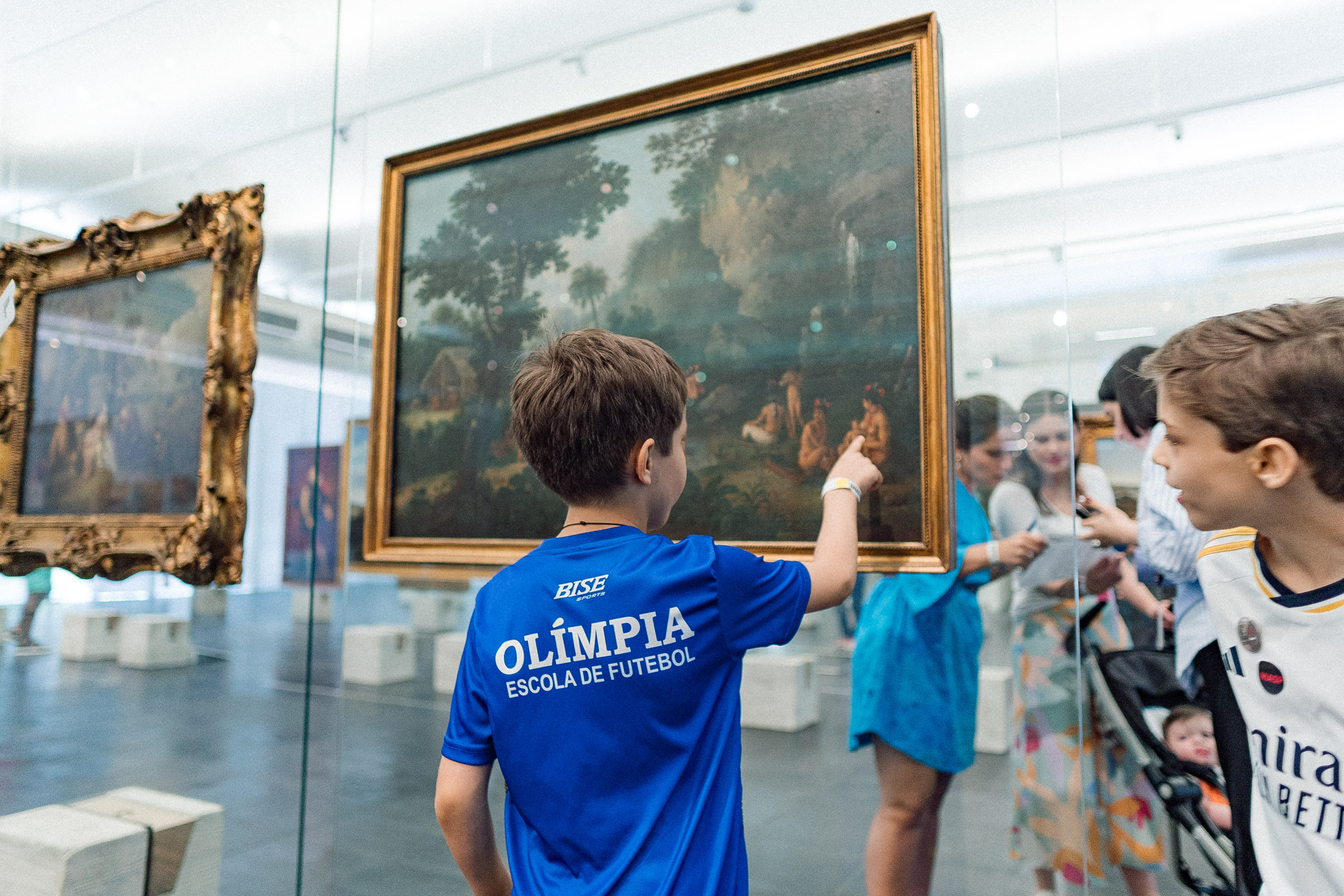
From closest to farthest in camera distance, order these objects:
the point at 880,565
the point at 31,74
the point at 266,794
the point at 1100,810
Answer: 1. the point at 880,565
2. the point at 1100,810
3. the point at 266,794
4. the point at 31,74

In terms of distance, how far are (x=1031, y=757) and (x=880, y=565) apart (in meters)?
1.15

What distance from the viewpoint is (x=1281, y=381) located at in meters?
1.36

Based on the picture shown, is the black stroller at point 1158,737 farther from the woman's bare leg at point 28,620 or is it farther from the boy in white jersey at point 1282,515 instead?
the woman's bare leg at point 28,620

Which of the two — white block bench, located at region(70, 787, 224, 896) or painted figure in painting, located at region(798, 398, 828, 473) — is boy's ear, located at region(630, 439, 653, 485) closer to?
painted figure in painting, located at region(798, 398, 828, 473)

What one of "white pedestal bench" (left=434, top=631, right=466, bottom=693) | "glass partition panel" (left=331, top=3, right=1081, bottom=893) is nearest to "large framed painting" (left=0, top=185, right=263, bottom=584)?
"glass partition panel" (left=331, top=3, right=1081, bottom=893)

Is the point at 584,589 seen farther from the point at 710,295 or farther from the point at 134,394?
the point at 134,394

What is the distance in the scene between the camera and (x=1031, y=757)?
2818 mm

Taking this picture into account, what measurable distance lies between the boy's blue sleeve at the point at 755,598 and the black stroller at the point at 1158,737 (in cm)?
179

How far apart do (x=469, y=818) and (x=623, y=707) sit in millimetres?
433

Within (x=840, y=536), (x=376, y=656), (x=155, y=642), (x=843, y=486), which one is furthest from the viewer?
(x=376, y=656)

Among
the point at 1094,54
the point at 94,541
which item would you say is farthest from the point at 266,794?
the point at 1094,54

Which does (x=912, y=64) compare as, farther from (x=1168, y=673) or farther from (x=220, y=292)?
(x=220, y=292)

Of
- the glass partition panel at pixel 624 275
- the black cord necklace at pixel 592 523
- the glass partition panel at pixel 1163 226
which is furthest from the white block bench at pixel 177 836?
the glass partition panel at pixel 1163 226

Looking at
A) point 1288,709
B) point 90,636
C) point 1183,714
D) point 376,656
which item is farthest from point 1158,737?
point 376,656
